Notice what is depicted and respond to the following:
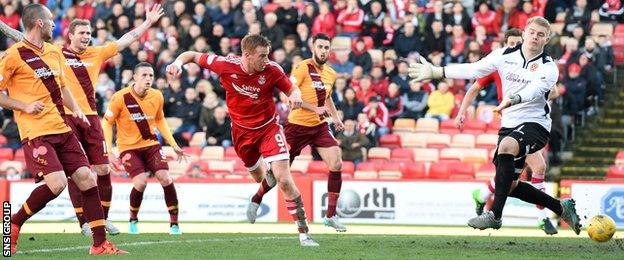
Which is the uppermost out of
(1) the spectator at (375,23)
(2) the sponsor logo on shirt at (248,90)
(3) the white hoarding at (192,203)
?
(1) the spectator at (375,23)

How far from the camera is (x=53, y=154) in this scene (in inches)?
513

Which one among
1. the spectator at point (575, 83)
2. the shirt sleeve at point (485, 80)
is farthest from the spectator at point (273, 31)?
the shirt sleeve at point (485, 80)

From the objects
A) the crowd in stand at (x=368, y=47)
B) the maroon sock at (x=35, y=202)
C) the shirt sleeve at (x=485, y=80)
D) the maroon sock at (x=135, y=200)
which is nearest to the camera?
the maroon sock at (x=35, y=202)

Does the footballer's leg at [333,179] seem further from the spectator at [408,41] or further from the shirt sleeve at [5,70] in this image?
the spectator at [408,41]

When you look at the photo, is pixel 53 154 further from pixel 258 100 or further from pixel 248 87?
pixel 258 100

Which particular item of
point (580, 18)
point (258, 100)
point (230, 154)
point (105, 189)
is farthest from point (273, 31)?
point (258, 100)

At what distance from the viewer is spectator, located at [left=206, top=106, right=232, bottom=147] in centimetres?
2580

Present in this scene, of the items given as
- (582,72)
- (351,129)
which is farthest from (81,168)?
(582,72)

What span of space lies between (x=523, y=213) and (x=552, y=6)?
618 centimetres

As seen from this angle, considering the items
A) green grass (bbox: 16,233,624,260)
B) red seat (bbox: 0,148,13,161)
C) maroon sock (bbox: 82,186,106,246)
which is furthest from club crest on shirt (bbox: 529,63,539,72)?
red seat (bbox: 0,148,13,161)

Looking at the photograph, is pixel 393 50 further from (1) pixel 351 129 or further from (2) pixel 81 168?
(2) pixel 81 168

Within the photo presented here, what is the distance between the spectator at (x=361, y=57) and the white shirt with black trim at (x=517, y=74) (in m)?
11.7

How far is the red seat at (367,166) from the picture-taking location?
24062mm

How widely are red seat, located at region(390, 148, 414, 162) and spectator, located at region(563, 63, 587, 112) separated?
328 cm
